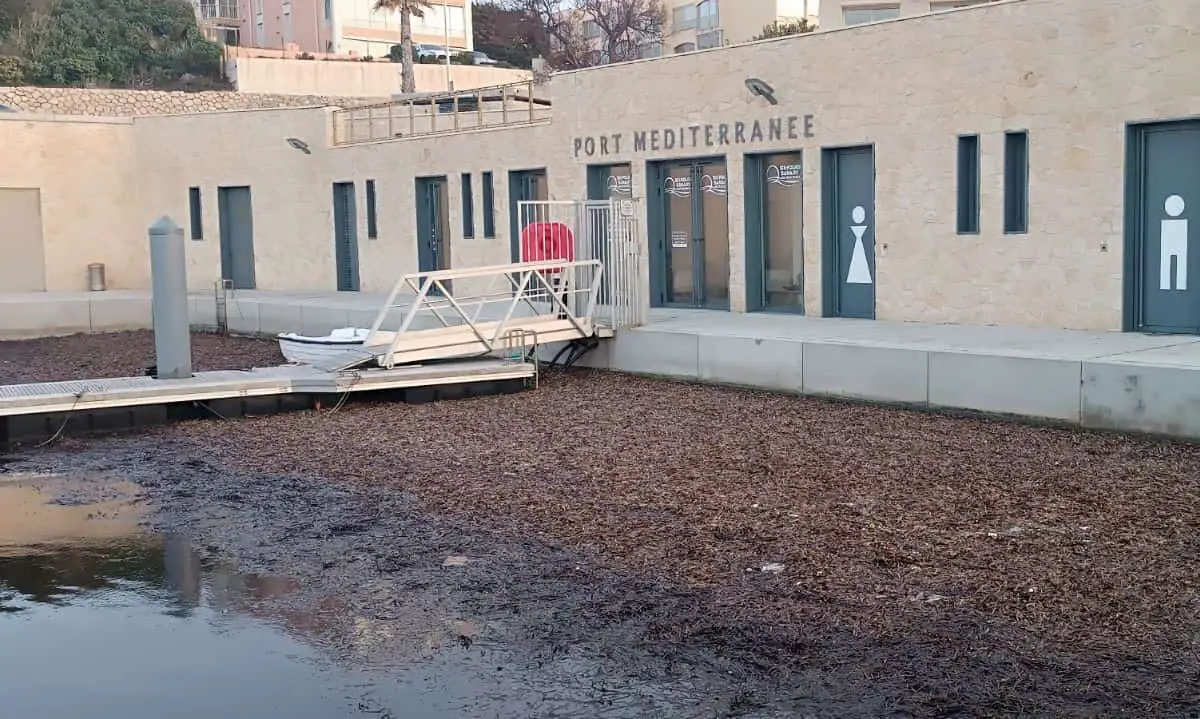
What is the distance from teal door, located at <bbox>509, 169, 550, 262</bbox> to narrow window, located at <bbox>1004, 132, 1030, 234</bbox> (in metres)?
8.99

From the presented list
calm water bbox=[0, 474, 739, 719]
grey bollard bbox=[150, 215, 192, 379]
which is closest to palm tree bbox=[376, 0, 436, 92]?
grey bollard bbox=[150, 215, 192, 379]

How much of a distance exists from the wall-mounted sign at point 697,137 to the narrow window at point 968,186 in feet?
7.53

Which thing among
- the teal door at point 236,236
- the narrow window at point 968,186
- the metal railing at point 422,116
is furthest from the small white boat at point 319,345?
the teal door at point 236,236

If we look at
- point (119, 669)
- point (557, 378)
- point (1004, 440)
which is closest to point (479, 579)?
point (119, 669)

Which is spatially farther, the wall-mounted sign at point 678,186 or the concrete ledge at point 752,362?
the wall-mounted sign at point 678,186

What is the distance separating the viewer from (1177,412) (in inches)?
427

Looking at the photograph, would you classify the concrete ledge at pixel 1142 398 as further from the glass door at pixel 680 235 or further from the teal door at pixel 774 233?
the glass door at pixel 680 235

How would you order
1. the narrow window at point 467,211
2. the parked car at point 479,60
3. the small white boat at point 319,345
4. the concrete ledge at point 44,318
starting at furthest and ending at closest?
the parked car at point 479,60, the concrete ledge at point 44,318, the narrow window at point 467,211, the small white boat at point 319,345

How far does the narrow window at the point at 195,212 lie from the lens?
29234mm

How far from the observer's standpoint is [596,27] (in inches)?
2977

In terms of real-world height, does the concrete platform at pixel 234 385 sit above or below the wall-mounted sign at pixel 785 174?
below

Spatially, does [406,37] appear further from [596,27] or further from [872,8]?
[596,27]

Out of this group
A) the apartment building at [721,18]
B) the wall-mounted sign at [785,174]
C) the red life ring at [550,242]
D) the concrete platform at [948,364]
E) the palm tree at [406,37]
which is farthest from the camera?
the apartment building at [721,18]

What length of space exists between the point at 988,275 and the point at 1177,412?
4644 millimetres
